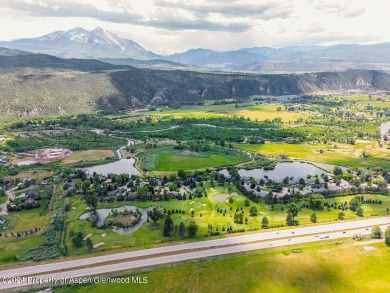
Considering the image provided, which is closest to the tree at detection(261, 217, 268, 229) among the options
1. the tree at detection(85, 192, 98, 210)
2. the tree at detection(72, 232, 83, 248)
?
the tree at detection(72, 232, 83, 248)

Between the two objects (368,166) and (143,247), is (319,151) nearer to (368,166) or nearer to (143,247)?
(368,166)

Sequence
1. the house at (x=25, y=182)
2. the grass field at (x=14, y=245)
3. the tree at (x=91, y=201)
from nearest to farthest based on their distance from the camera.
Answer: the grass field at (x=14, y=245) < the tree at (x=91, y=201) < the house at (x=25, y=182)

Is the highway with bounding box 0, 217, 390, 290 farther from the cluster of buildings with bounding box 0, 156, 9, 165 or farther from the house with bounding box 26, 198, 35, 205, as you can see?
the cluster of buildings with bounding box 0, 156, 9, 165

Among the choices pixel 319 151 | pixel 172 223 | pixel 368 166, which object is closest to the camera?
pixel 172 223

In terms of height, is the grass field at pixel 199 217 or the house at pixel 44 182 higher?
the grass field at pixel 199 217

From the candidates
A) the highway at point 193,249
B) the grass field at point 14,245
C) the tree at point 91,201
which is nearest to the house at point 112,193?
the tree at point 91,201

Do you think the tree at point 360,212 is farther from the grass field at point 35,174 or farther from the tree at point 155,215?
the grass field at point 35,174

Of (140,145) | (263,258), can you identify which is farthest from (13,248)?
(140,145)
